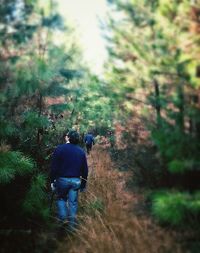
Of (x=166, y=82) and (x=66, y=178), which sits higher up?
(x=166, y=82)

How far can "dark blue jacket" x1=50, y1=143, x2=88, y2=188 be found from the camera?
22.2 feet

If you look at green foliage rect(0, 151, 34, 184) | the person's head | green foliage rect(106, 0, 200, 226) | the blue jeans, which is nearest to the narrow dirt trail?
green foliage rect(106, 0, 200, 226)

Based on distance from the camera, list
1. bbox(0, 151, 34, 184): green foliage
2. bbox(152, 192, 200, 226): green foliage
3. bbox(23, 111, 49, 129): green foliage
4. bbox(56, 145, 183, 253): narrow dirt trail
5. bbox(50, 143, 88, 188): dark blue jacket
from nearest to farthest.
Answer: bbox(152, 192, 200, 226): green foliage, bbox(56, 145, 183, 253): narrow dirt trail, bbox(0, 151, 34, 184): green foliage, bbox(50, 143, 88, 188): dark blue jacket, bbox(23, 111, 49, 129): green foliage

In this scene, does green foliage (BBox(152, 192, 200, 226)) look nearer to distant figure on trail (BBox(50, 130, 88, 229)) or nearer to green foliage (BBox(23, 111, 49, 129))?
distant figure on trail (BBox(50, 130, 88, 229))

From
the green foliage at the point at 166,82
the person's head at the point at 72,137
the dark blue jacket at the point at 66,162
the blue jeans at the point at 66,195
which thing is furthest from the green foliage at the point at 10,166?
the green foliage at the point at 166,82

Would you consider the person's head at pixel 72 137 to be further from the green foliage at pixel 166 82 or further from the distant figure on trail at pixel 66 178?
the green foliage at pixel 166 82

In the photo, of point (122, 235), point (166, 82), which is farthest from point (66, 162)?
point (166, 82)

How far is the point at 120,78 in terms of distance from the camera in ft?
15.4

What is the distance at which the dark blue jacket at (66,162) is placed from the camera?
6.78 metres

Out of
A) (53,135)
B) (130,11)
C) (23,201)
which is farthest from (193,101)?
(53,135)

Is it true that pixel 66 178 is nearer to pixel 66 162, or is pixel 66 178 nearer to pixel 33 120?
pixel 66 162

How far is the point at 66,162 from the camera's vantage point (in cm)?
679

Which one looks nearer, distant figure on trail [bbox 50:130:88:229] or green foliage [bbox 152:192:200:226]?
green foliage [bbox 152:192:200:226]

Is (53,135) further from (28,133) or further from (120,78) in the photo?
(120,78)
